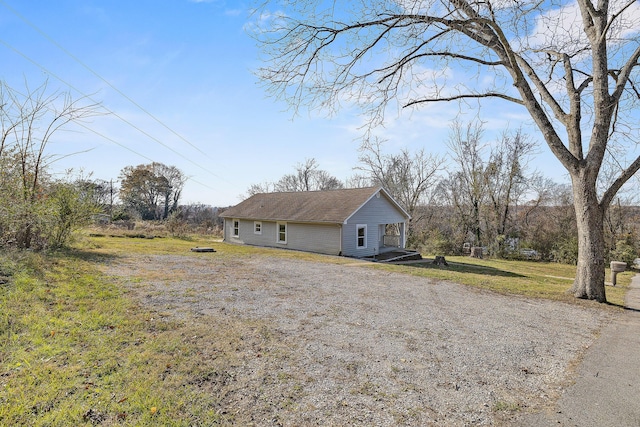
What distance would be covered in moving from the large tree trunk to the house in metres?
10.5

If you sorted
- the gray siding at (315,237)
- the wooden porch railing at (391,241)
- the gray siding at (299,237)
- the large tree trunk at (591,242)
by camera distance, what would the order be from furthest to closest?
the wooden porch railing at (391,241) < the gray siding at (299,237) < the gray siding at (315,237) < the large tree trunk at (591,242)

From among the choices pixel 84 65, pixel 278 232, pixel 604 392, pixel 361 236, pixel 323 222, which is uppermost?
pixel 84 65

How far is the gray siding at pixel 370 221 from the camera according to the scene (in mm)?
17527

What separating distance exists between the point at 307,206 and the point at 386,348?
16.4 metres

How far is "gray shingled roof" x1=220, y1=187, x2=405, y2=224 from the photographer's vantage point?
18078mm

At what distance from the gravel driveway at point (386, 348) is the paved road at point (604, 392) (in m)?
0.13

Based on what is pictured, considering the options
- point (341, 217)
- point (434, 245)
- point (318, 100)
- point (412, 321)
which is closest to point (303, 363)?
point (412, 321)

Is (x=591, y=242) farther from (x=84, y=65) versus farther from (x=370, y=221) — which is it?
(x=84, y=65)

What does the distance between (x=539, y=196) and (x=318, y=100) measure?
23.2m

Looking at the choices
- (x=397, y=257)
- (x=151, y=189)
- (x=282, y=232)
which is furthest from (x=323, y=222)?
(x=151, y=189)

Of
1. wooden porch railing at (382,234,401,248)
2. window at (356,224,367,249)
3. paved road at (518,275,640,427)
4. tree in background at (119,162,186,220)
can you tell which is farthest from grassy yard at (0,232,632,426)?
tree in background at (119,162,186,220)

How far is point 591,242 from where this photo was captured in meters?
7.28

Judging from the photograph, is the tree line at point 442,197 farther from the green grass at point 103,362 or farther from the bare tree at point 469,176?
the green grass at point 103,362

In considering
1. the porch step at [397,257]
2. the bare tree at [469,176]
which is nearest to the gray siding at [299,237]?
the porch step at [397,257]
